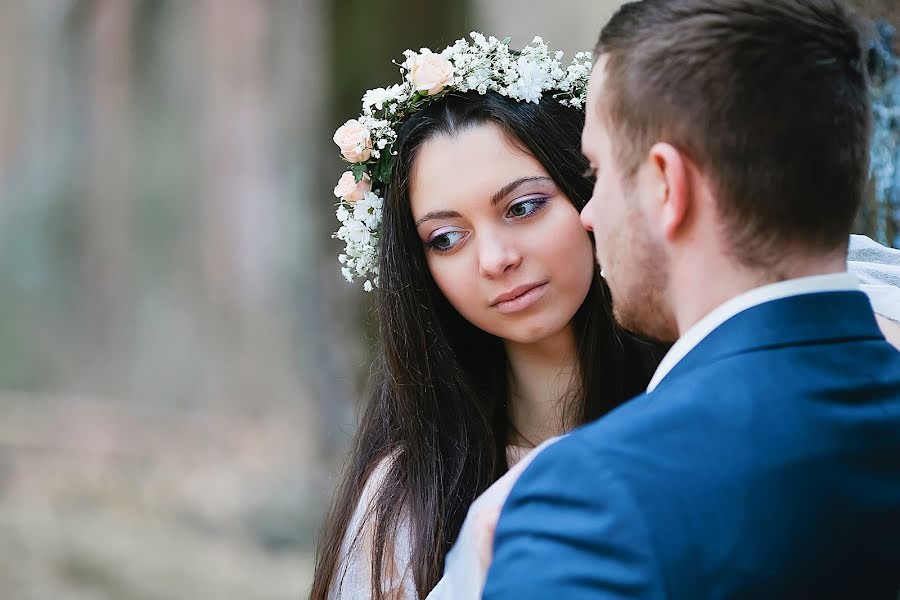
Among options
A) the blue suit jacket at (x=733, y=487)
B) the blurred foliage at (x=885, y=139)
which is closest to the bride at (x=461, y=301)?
the blurred foliage at (x=885, y=139)

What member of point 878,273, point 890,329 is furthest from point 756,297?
point 878,273

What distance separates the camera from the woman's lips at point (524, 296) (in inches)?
94.5

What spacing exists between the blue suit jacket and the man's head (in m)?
0.11

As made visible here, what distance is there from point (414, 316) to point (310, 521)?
11.6 ft

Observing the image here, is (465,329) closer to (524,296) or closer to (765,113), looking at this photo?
(524,296)

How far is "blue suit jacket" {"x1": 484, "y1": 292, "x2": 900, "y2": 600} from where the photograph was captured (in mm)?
1192

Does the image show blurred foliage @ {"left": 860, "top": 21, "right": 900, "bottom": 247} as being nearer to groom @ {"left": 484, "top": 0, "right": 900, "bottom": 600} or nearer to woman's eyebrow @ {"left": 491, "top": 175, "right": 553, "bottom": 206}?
woman's eyebrow @ {"left": 491, "top": 175, "right": 553, "bottom": 206}

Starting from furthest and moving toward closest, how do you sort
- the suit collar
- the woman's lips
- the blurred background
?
the blurred background
the woman's lips
the suit collar

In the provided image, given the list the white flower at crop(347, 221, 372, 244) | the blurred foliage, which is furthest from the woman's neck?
the blurred foliage

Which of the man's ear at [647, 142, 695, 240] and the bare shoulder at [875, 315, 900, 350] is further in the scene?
Result: the bare shoulder at [875, 315, 900, 350]

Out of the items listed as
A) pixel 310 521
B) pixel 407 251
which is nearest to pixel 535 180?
pixel 407 251

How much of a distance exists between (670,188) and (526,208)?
1.09 meters

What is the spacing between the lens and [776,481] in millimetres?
1217

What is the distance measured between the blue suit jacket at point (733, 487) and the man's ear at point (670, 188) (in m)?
0.14
